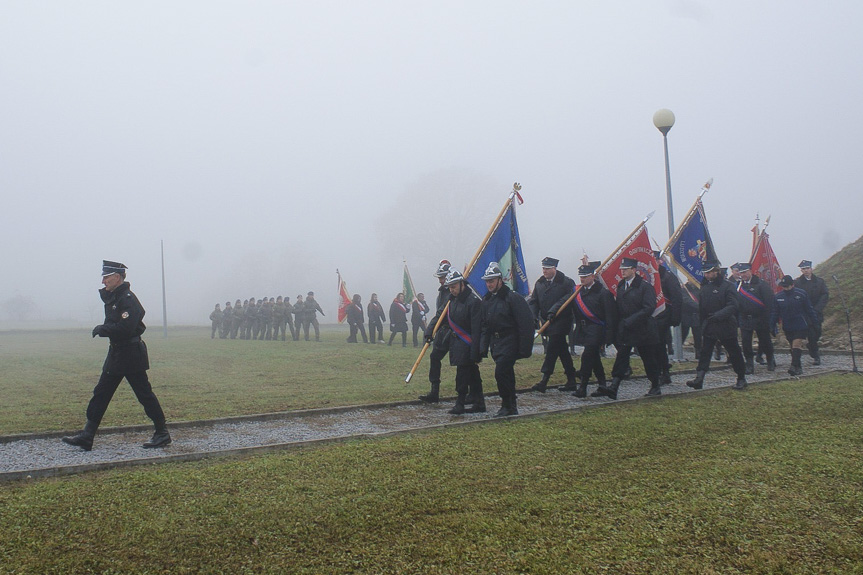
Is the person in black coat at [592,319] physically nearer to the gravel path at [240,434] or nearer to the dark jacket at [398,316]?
the gravel path at [240,434]

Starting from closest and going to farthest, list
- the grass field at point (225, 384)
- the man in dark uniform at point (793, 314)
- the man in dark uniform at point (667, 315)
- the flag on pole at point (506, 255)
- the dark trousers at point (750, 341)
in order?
1. the grass field at point (225, 384)
2. the flag on pole at point (506, 255)
3. the man in dark uniform at point (667, 315)
4. the man in dark uniform at point (793, 314)
5. the dark trousers at point (750, 341)

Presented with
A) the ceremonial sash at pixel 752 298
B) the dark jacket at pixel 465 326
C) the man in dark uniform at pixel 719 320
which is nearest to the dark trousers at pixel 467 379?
the dark jacket at pixel 465 326

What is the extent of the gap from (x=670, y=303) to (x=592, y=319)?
220cm

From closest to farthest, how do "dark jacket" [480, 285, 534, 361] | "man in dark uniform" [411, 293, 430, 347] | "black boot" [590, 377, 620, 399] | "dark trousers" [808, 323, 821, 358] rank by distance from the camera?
"dark jacket" [480, 285, 534, 361]
"black boot" [590, 377, 620, 399]
"dark trousers" [808, 323, 821, 358]
"man in dark uniform" [411, 293, 430, 347]

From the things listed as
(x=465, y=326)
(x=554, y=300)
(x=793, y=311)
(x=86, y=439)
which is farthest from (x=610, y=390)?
(x=86, y=439)

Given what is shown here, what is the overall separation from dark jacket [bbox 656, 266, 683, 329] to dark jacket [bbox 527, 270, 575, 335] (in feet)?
5.58

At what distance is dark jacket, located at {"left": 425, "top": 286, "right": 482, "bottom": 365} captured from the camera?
8.73 meters

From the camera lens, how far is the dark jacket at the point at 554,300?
35.0ft

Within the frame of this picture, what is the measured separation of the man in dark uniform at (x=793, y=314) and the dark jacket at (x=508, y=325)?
260 inches

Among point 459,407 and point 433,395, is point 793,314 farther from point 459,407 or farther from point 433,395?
point 459,407

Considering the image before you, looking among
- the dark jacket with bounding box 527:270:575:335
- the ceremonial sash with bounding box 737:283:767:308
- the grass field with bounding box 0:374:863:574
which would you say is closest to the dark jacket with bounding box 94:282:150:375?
the grass field with bounding box 0:374:863:574

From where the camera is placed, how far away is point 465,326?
9.05 metres

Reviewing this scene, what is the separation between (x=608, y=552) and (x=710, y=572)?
557 millimetres

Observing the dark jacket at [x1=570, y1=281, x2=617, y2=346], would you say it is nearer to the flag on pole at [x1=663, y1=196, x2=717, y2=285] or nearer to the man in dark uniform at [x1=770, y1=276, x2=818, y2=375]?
the flag on pole at [x1=663, y1=196, x2=717, y2=285]
